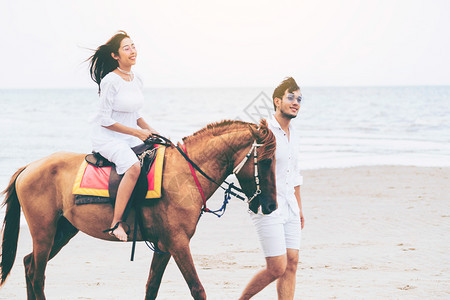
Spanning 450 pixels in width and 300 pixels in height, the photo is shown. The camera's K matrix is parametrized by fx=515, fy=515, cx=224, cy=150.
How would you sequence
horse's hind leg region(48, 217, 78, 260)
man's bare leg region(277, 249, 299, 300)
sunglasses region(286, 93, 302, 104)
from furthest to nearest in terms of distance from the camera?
horse's hind leg region(48, 217, 78, 260), man's bare leg region(277, 249, 299, 300), sunglasses region(286, 93, 302, 104)

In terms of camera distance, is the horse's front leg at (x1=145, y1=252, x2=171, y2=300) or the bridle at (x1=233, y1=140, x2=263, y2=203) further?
the horse's front leg at (x1=145, y1=252, x2=171, y2=300)

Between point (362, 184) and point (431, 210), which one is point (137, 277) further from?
point (362, 184)

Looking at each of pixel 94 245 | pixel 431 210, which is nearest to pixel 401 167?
pixel 431 210

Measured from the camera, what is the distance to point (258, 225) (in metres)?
4.15

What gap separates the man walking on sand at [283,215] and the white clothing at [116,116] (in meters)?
1.15

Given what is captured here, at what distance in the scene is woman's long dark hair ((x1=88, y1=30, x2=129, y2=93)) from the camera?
4.38 metres

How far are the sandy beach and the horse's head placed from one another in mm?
2050

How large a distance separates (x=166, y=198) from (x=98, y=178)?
0.65 metres

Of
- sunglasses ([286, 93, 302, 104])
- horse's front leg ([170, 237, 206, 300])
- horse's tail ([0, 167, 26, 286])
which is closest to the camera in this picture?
horse's front leg ([170, 237, 206, 300])

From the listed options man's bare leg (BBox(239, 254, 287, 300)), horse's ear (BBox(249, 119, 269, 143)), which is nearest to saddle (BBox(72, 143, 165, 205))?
horse's ear (BBox(249, 119, 269, 143))

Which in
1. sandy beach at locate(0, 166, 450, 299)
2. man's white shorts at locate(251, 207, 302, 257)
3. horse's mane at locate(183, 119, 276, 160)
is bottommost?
sandy beach at locate(0, 166, 450, 299)

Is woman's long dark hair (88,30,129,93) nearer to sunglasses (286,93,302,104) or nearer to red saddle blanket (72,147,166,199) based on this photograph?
red saddle blanket (72,147,166,199)

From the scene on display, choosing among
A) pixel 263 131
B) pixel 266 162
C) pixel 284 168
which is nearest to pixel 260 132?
pixel 263 131

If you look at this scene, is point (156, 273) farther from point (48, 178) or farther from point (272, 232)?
point (48, 178)
